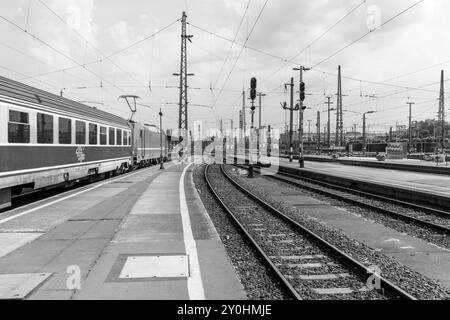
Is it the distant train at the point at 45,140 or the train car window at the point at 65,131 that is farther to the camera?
the train car window at the point at 65,131

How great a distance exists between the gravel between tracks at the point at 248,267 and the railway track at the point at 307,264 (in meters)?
0.12

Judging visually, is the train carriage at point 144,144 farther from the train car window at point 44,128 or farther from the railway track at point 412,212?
the railway track at point 412,212

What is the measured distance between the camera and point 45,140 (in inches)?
535

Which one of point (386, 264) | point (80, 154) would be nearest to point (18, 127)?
point (80, 154)

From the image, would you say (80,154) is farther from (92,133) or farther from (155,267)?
(155,267)

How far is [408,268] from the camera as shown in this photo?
284 inches

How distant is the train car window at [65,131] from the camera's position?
49.4 ft

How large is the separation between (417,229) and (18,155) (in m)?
9.97

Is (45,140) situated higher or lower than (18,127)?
lower

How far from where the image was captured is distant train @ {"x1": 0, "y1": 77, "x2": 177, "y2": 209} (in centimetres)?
1134

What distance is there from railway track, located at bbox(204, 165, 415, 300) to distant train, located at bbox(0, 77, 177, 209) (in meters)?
5.65

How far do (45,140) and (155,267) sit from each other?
8.37 meters

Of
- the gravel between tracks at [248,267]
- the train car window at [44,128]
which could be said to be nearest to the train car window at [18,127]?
the train car window at [44,128]
